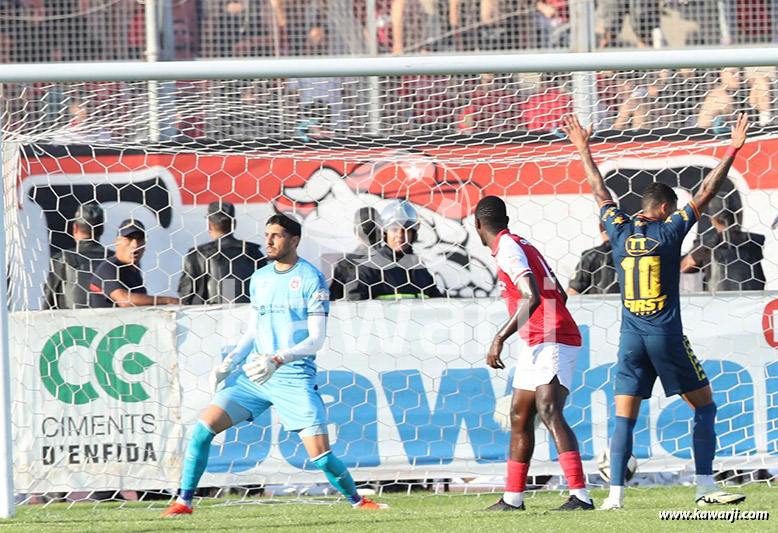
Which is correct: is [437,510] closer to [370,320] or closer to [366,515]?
[366,515]

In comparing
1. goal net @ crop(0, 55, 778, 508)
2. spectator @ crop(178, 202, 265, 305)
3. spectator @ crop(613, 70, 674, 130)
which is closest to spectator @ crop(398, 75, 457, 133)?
goal net @ crop(0, 55, 778, 508)

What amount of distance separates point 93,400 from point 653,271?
354cm

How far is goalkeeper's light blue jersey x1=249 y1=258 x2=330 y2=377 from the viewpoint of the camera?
18.4ft

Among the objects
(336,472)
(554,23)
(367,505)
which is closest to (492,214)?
(336,472)

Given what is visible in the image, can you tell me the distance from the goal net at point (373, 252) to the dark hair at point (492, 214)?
66.6 inches

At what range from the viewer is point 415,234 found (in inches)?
286

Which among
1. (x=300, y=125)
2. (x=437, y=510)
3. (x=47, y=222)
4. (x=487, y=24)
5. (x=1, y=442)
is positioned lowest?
(x=437, y=510)

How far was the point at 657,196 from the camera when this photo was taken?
5.34m

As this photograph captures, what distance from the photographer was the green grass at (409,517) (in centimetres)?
475

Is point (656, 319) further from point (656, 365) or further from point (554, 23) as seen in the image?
point (554, 23)

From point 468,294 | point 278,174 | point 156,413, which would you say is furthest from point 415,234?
point 156,413

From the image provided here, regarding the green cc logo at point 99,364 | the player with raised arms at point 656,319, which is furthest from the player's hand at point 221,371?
the player with raised arms at point 656,319

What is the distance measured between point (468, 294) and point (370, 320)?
0.75 meters

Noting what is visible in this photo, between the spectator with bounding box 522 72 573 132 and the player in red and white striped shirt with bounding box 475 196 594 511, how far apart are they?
2.10 metres
